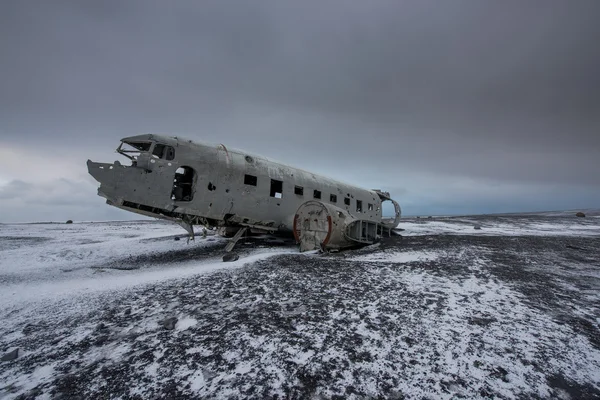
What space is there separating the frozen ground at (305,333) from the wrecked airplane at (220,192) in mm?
2720

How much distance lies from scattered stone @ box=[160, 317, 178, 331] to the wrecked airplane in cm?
563

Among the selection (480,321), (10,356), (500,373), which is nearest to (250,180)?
(10,356)

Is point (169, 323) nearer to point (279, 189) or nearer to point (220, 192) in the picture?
point (220, 192)

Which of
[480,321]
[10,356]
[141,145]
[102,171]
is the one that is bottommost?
[10,356]

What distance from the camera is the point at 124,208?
870cm

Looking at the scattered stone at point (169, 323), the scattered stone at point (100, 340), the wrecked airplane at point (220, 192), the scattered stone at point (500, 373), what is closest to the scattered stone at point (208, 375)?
the scattered stone at point (169, 323)

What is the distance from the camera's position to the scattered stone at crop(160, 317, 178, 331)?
13.0 feet

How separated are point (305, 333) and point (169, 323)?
2.23 metres

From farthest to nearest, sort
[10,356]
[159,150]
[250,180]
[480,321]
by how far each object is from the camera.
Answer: [250,180] → [159,150] → [480,321] → [10,356]

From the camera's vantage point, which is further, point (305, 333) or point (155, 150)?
point (155, 150)

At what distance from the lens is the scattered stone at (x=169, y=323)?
3968mm

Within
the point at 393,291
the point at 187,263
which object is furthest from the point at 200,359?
the point at 187,263

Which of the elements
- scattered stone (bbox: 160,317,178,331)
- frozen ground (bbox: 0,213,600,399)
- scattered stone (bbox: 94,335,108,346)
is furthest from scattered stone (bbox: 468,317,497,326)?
scattered stone (bbox: 94,335,108,346)

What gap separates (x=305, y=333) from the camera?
12.2ft
